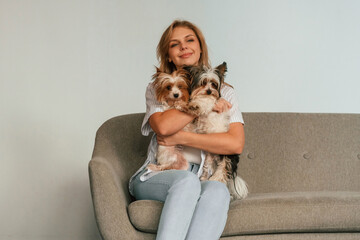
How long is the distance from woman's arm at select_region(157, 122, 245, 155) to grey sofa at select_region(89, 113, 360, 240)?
0.29m

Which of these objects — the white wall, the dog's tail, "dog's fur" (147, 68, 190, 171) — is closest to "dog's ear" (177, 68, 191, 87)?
"dog's fur" (147, 68, 190, 171)

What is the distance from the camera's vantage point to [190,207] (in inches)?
103

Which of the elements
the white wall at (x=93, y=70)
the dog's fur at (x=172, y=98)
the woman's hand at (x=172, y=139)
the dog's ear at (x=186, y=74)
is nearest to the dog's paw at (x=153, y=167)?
the dog's fur at (x=172, y=98)

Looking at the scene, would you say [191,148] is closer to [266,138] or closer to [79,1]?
[266,138]

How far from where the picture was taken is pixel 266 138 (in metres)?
3.76

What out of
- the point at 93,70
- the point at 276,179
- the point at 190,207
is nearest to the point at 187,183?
the point at 190,207

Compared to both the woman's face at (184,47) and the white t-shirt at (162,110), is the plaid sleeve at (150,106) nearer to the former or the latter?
the white t-shirt at (162,110)

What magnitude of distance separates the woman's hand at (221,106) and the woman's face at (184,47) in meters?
0.32

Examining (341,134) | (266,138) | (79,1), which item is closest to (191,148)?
(266,138)

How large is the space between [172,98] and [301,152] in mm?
1173

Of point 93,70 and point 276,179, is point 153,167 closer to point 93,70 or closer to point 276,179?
point 276,179

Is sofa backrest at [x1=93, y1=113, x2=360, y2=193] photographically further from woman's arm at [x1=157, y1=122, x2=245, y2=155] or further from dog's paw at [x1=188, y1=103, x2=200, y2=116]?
dog's paw at [x1=188, y1=103, x2=200, y2=116]

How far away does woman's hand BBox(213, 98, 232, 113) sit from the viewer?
3029mm

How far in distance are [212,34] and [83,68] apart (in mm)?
1060
